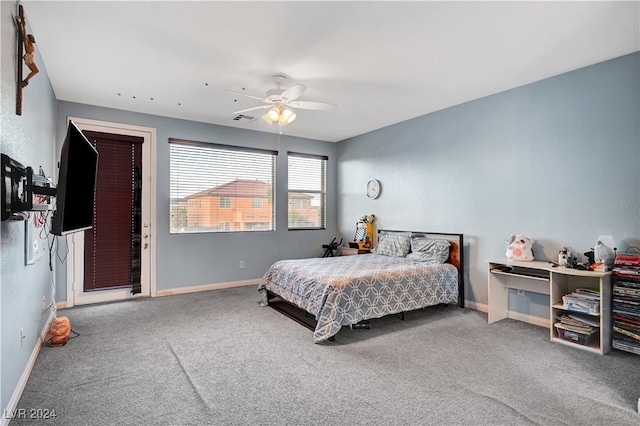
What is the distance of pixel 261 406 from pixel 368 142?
479 centimetres

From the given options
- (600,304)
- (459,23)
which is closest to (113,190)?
(459,23)

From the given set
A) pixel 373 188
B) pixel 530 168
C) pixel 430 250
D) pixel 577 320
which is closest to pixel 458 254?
pixel 430 250

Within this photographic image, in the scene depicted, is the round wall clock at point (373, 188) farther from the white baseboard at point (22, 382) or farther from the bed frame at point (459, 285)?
the white baseboard at point (22, 382)

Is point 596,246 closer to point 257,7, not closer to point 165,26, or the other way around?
point 257,7

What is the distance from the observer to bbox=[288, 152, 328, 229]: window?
6363 millimetres

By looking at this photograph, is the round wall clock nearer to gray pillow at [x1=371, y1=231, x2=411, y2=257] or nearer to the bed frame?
gray pillow at [x1=371, y1=231, x2=411, y2=257]

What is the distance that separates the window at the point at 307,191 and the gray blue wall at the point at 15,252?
3.82 metres

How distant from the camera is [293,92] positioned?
3.21 meters

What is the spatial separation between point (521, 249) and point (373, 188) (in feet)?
8.73

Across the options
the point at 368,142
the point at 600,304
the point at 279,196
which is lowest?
the point at 600,304

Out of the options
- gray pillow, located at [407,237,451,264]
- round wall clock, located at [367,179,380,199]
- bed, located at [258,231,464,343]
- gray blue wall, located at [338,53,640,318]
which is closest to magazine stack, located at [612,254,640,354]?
gray blue wall, located at [338,53,640,318]

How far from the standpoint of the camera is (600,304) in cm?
293

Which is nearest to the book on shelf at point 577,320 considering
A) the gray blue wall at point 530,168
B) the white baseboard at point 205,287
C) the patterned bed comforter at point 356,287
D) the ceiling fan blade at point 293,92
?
the gray blue wall at point 530,168

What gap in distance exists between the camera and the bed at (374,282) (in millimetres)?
3289
